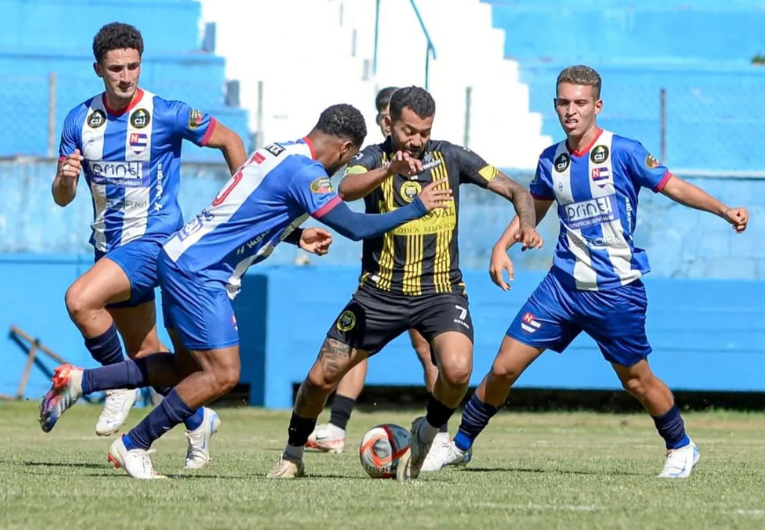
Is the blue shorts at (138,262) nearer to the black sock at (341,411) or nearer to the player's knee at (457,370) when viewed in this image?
the player's knee at (457,370)

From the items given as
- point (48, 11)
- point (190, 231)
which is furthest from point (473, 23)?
point (190, 231)

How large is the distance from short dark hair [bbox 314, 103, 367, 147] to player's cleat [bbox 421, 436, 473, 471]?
206 cm

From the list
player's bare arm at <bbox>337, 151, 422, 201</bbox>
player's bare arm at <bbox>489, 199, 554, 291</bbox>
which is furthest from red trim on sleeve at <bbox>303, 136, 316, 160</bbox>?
player's bare arm at <bbox>489, 199, 554, 291</bbox>

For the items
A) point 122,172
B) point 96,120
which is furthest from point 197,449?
point 96,120

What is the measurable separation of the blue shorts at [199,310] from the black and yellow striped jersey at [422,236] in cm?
106

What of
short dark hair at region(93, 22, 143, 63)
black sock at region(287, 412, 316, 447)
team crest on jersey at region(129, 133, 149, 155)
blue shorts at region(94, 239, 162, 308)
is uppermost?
short dark hair at region(93, 22, 143, 63)

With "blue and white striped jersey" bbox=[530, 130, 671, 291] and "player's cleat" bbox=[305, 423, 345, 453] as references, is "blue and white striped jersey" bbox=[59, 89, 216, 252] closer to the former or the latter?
"blue and white striped jersey" bbox=[530, 130, 671, 291]

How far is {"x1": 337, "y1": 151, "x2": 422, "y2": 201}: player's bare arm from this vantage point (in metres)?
6.80

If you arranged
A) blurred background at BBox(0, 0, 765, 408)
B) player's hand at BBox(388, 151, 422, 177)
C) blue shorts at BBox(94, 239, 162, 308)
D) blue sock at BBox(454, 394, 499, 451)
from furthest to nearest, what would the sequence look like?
blurred background at BBox(0, 0, 765, 408), blue shorts at BBox(94, 239, 162, 308), blue sock at BBox(454, 394, 499, 451), player's hand at BBox(388, 151, 422, 177)

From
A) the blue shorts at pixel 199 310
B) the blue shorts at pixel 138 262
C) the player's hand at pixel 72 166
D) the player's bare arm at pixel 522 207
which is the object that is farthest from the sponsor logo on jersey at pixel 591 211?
the player's hand at pixel 72 166

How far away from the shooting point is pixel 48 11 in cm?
2095

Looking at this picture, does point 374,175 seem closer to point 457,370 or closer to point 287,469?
point 457,370

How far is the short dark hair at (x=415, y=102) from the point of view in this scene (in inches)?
289

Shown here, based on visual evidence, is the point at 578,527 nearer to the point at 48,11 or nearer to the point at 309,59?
the point at 309,59
